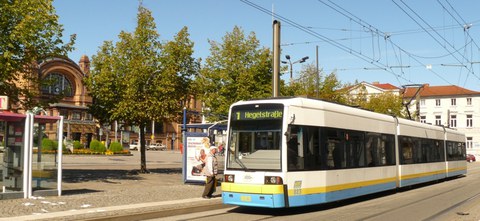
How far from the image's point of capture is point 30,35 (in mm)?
15812

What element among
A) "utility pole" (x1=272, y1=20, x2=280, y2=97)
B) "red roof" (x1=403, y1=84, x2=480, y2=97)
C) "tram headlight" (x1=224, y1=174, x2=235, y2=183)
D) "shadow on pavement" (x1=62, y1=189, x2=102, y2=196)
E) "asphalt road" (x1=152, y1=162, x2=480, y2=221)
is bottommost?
"asphalt road" (x1=152, y1=162, x2=480, y2=221)

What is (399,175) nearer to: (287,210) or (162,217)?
(287,210)

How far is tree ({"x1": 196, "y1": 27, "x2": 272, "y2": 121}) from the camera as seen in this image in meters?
25.1

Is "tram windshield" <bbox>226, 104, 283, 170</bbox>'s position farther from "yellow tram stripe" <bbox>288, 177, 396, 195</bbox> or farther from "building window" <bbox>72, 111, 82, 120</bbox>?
"building window" <bbox>72, 111, 82, 120</bbox>

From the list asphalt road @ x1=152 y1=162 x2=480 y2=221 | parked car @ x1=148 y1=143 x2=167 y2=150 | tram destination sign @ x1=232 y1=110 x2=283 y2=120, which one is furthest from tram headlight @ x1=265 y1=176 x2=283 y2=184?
parked car @ x1=148 y1=143 x2=167 y2=150

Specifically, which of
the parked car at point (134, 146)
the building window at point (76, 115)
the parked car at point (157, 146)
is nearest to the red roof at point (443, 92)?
the parked car at point (157, 146)

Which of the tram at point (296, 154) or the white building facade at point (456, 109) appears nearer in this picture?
the tram at point (296, 154)

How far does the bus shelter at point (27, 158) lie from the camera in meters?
12.9

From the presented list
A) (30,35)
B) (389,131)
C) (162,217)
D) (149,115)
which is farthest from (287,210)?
(149,115)

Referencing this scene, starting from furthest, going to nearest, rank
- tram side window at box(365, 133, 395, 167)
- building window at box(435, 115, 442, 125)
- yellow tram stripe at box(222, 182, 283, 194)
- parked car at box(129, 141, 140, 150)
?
parked car at box(129, 141, 140, 150) < building window at box(435, 115, 442, 125) < tram side window at box(365, 133, 395, 167) < yellow tram stripe at box(222, 182, 283, 194)

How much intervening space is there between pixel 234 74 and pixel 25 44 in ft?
38.1

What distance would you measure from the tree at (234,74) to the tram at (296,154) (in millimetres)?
10031

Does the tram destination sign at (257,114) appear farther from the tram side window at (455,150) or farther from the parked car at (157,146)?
the parked car at (157,146)

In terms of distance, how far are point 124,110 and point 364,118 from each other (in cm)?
1141
